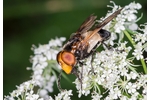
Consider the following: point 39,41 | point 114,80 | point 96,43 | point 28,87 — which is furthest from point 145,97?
point 39,41

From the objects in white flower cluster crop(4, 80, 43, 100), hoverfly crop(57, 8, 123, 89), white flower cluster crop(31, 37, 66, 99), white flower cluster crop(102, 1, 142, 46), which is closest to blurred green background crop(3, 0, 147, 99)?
white flower cluster crop(31, 37, 66, 99)

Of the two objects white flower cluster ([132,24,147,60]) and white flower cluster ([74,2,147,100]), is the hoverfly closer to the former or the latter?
white flower cluster ([74,2,147,100])

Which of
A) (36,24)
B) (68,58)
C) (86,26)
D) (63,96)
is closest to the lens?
(68,58)

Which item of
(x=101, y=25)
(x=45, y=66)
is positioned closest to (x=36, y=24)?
(x=45, y=66)

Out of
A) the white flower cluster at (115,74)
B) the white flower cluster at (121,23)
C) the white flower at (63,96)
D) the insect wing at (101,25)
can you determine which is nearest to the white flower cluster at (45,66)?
the white flower at (63,96)

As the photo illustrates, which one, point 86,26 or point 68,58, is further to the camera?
point 86,26

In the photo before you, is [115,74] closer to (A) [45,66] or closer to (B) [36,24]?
(A) [45,66]

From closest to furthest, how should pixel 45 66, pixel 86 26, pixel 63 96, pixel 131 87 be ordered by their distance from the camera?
pixel 131 87
pixel 86 26
pixel 63 96
pixel 45 66
